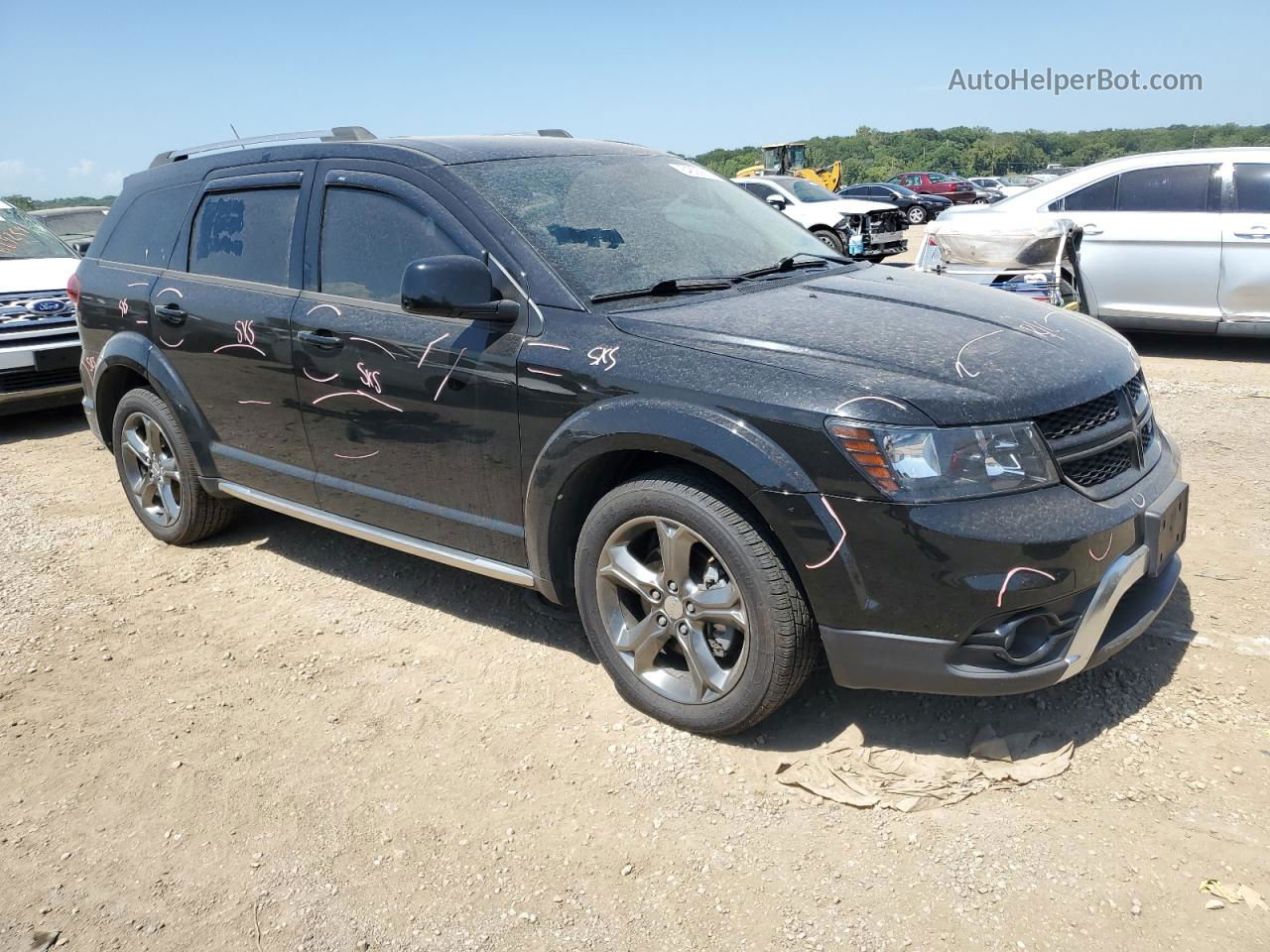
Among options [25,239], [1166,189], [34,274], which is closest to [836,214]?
[1166,189]

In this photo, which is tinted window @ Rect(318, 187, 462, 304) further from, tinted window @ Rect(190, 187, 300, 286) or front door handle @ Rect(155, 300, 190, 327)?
front door handle @ Rect(155, 300, 190, 327)

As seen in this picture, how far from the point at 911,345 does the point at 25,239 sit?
27.8 feet

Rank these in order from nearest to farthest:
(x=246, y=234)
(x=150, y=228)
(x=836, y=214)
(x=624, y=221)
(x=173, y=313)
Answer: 1. (x=624, y=221)
2. (x=246, y=234)
3. (x=173, y=313)
4. (x=150, y=228)
5. (x=836, y=214)

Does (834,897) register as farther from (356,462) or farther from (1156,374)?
(1156,374)

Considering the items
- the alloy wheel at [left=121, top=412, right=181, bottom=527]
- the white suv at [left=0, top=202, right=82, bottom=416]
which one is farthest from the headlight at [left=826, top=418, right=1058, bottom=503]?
the white suv at [left=0, top=202, right=82, bottom=416]

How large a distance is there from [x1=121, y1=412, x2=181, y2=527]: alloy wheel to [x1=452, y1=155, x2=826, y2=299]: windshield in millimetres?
2321

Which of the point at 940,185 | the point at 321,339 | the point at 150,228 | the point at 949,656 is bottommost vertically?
the point at 949,656

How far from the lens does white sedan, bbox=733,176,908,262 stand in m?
16.9

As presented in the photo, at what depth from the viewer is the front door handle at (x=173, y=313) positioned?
14.4 feet

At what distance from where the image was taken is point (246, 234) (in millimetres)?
4227

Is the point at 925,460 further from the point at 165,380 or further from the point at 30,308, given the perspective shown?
the point at 30,308

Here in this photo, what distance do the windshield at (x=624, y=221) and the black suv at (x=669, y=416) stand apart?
0.05ft

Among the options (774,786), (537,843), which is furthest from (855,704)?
(537,843)

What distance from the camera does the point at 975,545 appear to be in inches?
98.7
